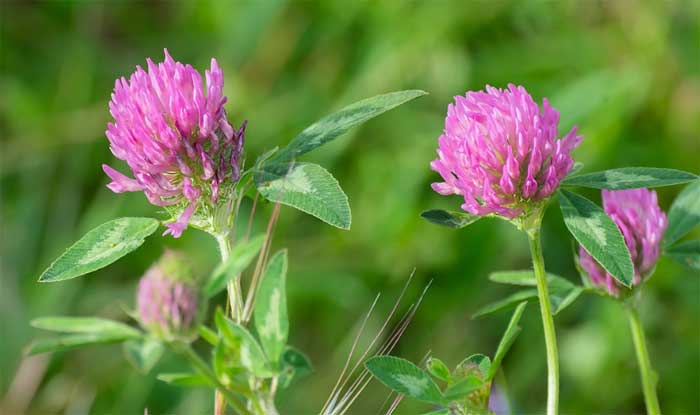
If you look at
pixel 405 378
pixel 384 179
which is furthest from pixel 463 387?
pixel 384 179

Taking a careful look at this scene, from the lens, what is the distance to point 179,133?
71 cm

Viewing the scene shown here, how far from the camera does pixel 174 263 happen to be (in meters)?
0.60

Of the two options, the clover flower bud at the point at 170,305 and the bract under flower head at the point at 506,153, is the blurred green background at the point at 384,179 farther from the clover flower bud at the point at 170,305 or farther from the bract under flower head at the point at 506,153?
the clover flower bud at the point at 170,305

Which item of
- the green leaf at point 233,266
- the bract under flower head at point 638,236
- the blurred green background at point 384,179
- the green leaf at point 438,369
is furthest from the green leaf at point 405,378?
the blurred green background at point 384,179

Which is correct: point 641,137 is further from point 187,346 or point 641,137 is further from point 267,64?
point 187,346

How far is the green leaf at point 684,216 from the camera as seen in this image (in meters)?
0.85

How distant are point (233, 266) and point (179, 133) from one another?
0.16m

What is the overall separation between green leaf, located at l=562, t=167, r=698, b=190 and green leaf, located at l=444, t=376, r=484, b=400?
0.19 metres

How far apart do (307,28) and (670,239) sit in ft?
5.37

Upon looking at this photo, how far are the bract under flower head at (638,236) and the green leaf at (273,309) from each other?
0.31 m

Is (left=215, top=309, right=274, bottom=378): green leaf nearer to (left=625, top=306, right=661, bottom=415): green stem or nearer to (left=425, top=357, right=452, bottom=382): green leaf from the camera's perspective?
(left=425, top=357, right=452, bottom=382): green leaf

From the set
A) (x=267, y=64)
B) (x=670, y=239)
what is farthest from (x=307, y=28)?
(x=670, y=239)

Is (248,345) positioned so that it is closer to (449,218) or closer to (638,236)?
(449,218)

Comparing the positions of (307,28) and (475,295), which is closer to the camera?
(475,295)
